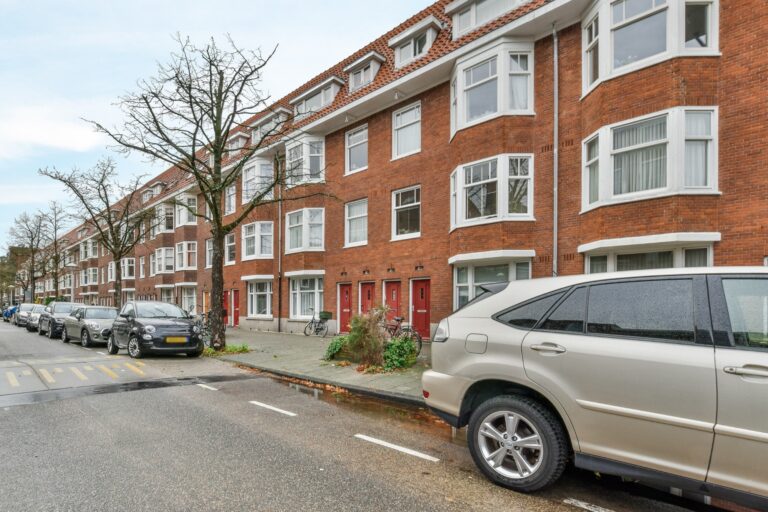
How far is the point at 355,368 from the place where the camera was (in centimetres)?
953

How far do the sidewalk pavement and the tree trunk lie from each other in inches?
41.2

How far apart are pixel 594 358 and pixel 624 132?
27.8ft

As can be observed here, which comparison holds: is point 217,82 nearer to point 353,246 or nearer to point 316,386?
point 353,246

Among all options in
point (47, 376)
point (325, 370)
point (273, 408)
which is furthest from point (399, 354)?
point (47, 376)

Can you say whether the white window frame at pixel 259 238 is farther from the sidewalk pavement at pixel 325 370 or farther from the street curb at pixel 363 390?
the street curb at pixel 363 390

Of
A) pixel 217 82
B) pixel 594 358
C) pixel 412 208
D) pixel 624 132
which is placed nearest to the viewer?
pixel 594 358

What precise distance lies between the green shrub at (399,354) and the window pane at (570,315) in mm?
5899

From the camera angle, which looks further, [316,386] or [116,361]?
[116,361]

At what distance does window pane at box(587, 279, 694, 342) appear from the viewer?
3.09 metres

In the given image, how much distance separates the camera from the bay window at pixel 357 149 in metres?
17.7

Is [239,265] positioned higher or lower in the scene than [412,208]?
lower

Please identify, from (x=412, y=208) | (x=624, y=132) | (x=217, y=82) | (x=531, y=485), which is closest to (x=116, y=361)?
(x=217, y=82)

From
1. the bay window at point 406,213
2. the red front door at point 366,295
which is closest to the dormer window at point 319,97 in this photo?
the bay window at point 406,213

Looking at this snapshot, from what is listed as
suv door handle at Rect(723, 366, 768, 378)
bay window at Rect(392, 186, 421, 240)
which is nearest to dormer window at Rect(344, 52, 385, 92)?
bay window at Rect(392, 186, 421, 240)
